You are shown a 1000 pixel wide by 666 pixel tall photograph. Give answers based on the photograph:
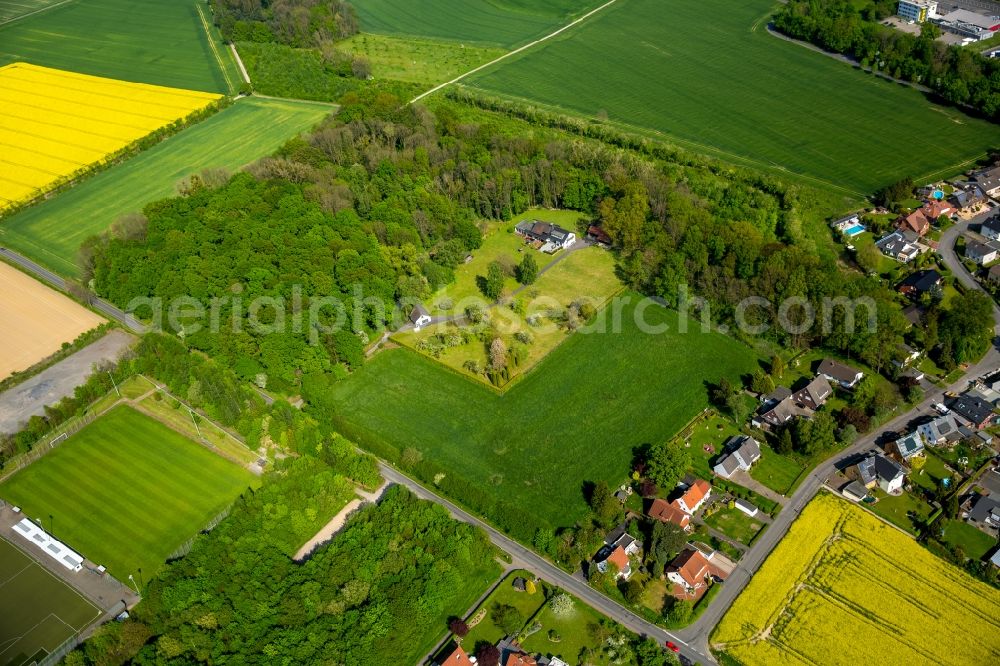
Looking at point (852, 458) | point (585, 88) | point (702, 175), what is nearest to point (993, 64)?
point (702, 175)

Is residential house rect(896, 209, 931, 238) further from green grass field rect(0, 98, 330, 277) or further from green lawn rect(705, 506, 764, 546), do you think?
green grass field rect(0, 98, 330, 277)

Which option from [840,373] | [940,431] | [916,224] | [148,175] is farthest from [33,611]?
[916,224]

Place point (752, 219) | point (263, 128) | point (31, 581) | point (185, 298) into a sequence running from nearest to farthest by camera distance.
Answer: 1. point (31, 581)
2. point (185, 298)
3. point (752, 219)
4. point (263, 128)

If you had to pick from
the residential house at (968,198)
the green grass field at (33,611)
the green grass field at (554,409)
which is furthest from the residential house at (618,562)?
the residential house at (968,198)

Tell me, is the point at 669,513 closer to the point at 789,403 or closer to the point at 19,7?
the point at 789,403

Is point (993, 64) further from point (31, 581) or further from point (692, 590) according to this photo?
point (31, 581)

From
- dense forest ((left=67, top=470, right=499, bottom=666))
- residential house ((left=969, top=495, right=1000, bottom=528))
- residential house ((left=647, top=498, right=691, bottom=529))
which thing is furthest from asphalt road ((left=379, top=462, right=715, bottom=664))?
residential house ((left=969, top=495, right=1000, bottom=528))

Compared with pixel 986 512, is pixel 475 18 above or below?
above
